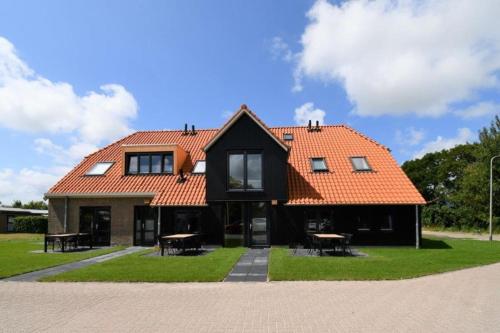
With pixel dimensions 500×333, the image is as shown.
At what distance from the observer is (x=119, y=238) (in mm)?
21203

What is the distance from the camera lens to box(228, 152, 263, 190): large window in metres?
20.0

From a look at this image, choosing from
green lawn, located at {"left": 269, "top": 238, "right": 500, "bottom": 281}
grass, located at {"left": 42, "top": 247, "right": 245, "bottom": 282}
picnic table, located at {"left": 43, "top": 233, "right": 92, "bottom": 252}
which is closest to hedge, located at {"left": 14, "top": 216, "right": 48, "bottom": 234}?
picnic table, located at {"left": 43, "top": 233, "right": 92, "bottom": 252}

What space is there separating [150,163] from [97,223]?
14.3 feet

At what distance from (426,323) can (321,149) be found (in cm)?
1766

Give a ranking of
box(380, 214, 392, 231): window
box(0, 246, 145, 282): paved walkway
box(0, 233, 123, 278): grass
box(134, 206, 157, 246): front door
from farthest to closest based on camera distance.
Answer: box(134, 206, 157, 246): front door → box(380, 214, 392, 231): window → box(0, 233, 123, 278): grass → box(0, 246, 145, 282): paved walkway

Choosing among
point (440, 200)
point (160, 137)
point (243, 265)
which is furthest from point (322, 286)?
point (440, 200)

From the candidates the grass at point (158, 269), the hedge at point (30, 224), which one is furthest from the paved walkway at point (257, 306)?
the hedge at point (30, 224)

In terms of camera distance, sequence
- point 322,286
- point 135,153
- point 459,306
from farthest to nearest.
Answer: point 135,153
point 322,286
point 459,306

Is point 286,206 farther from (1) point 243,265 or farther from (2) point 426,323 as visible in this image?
(2) point 426,323

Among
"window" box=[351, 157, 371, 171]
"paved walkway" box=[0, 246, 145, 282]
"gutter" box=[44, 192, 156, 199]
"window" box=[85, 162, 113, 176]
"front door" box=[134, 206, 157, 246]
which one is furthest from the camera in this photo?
"window" box=[85, 162, 113, 176]

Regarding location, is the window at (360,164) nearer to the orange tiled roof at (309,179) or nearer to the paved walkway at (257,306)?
the orange tiled roof at (309,179)

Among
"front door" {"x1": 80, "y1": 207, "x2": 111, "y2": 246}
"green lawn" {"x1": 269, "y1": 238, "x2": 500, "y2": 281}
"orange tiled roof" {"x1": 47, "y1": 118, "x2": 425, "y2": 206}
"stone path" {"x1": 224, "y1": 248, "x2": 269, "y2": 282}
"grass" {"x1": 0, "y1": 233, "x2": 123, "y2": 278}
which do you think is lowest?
"grass" {"x1": 0, "y1": 233, "x2": 123, "y2": 278}

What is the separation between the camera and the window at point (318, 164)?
22.2m

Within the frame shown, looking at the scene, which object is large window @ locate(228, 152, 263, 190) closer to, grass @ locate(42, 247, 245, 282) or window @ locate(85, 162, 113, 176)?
grass @ locate(42, 247, 245, 282)
